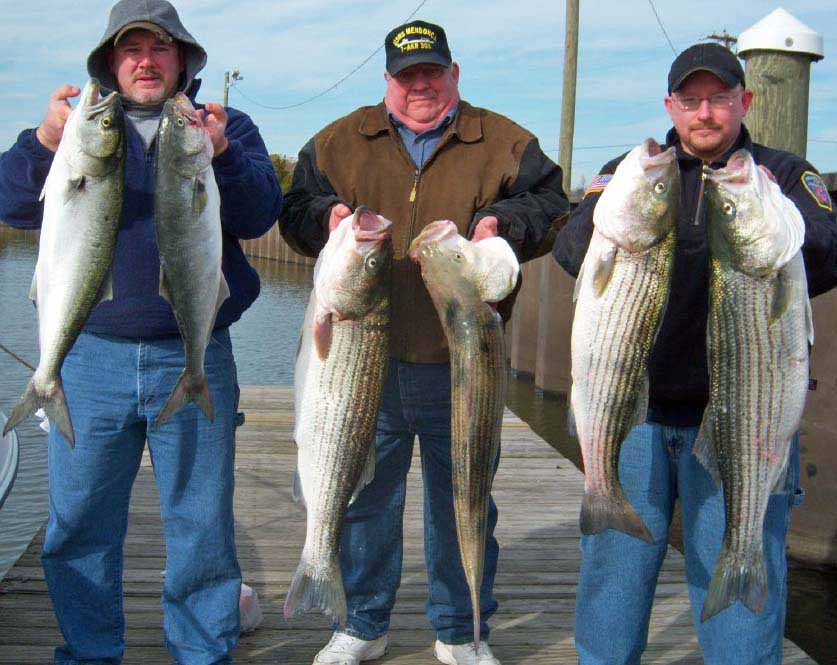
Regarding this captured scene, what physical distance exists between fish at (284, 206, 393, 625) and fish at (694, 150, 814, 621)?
118cm

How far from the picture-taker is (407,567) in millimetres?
5695

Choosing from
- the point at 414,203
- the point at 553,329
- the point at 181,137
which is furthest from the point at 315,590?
the point at 553,329

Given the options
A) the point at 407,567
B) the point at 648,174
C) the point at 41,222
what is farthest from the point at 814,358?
the point at 41,222

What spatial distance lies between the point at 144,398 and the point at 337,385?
2.42ft

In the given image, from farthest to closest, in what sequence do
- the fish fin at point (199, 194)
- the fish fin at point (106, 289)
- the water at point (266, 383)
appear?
the water at point (266, 383) → the fish fin at point (106, 289) → the fish fin at point (199, 194)

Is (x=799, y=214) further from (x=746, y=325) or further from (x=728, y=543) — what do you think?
(x=728, y=543)

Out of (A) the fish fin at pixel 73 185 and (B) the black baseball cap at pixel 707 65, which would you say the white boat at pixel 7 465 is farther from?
(B) the black baseball cap at pixel 707 65

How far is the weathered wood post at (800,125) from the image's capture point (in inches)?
232

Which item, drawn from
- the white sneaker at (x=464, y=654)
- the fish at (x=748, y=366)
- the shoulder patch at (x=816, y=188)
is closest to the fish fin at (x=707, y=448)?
the fish at (x=748, y=366)

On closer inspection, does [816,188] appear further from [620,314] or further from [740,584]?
[740,584]

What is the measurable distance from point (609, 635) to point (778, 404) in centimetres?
110

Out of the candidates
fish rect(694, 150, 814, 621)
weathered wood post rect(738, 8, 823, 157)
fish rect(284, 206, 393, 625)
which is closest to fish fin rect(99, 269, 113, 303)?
fish rect(284, 206, 393, 625)

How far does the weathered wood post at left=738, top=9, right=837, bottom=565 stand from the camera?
19.4 ft

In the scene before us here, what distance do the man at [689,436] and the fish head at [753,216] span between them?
12.1 inches
